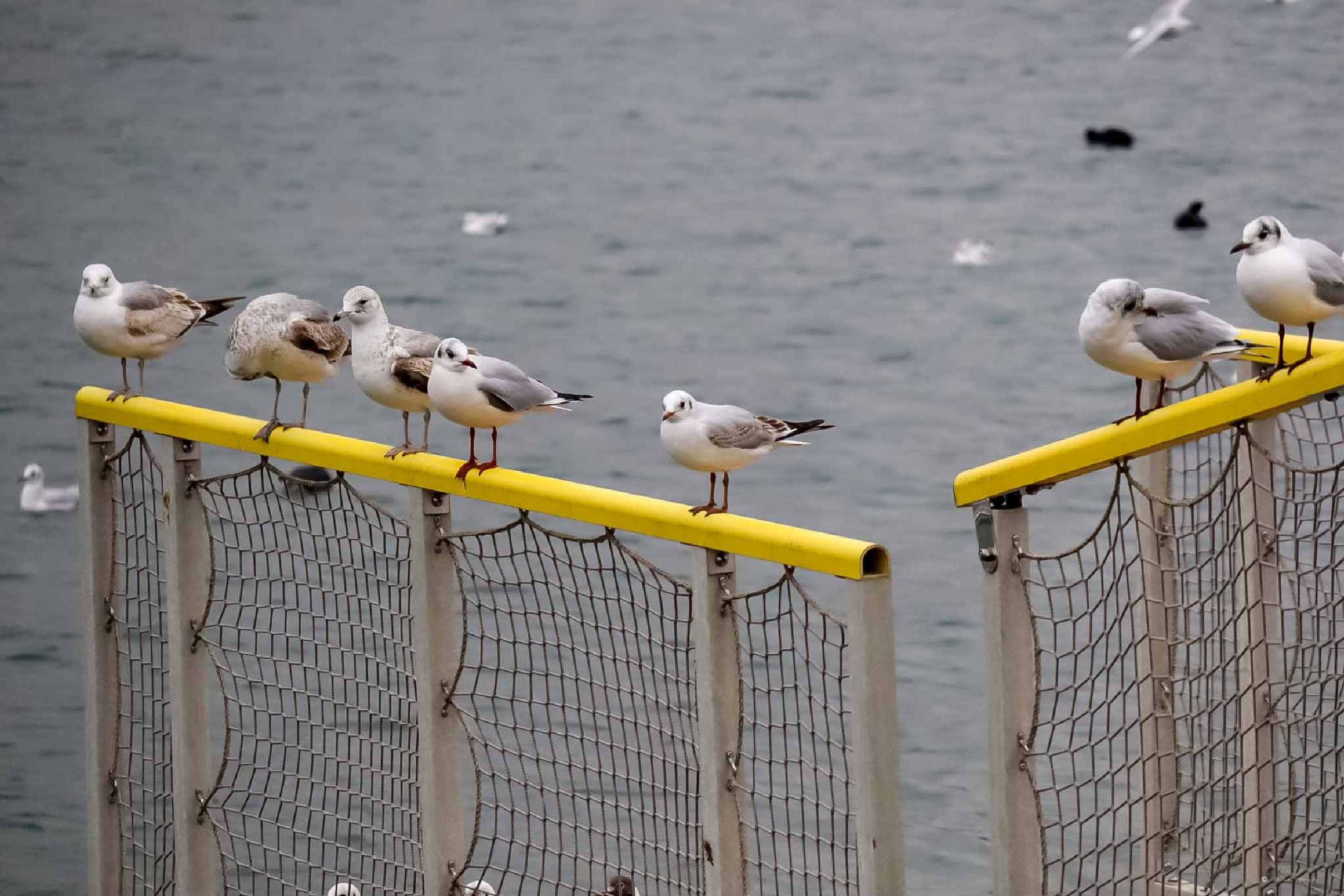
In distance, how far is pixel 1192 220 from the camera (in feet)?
73.6

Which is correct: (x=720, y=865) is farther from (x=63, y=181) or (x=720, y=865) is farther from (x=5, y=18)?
(x=5, y=18)

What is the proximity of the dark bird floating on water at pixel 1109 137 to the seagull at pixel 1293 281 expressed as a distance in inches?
875

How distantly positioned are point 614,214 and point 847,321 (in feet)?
16.7

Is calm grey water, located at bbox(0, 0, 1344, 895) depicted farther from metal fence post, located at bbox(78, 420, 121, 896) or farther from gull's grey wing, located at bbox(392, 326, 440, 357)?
gull's grey wing, located at bbox(392, 326, 440, 357)

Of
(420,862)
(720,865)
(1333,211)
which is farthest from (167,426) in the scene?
(1333,211)

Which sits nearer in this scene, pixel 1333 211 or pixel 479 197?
pixel 1333 211

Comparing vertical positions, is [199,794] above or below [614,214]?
below

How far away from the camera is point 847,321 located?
20.7m

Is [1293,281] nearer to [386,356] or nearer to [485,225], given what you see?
[386,356]

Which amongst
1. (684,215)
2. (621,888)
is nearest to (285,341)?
(621,888)

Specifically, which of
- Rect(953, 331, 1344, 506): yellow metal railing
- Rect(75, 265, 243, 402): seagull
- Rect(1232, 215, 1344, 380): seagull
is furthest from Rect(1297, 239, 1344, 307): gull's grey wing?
Rect(75, 265, 243, 402): seagull

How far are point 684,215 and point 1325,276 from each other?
2042 cm

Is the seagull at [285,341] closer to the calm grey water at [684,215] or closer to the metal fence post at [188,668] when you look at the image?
the metal fence post at [188,668]

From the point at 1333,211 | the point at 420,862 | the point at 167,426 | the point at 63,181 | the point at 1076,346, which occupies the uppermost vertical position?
the point at 63,181
